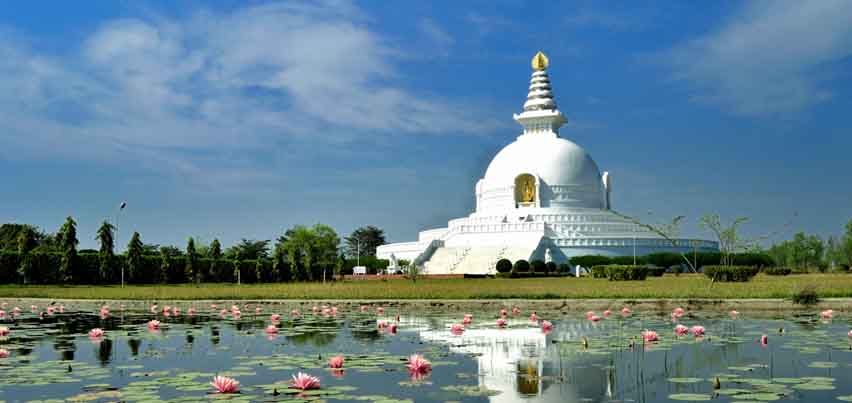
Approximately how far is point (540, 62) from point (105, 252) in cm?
4632

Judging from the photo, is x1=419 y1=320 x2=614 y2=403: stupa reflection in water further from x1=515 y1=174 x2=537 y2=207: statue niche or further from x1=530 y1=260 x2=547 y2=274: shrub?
x1=515 y1=174 x2=537 y2=207: statue niche

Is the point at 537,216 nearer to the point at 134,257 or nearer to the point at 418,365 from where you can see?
the point at 134,257

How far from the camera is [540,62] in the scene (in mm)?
77812

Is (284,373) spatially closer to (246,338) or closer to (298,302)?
(246,338)

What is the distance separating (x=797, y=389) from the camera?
310 inches

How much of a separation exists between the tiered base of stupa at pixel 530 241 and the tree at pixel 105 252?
70.9 feet

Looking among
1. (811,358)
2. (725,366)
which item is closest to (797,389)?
(725,366)

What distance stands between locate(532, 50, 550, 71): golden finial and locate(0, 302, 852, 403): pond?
62.2m

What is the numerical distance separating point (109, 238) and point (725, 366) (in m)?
41.1

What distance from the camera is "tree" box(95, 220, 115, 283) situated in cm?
4469

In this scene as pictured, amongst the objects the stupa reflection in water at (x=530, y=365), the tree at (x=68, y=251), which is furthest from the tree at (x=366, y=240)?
the stupa reflection in water at (x=530, y=365)

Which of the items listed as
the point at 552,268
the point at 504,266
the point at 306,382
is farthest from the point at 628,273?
the point at 306,382

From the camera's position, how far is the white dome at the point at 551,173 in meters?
70.7

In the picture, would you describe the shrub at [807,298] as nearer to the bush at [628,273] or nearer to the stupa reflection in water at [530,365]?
the stupa reflection in water at [530,365]
